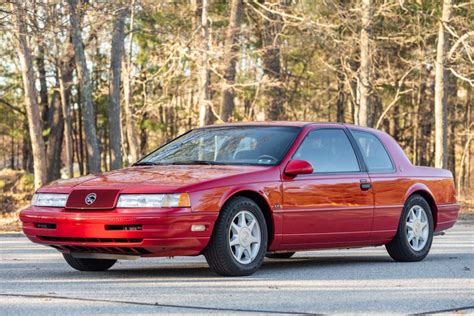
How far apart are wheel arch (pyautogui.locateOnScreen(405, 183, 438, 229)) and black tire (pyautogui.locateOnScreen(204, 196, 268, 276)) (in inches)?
110

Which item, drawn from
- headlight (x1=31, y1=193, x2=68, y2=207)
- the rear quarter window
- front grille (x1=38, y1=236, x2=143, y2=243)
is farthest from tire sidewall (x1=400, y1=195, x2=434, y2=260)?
headlight (x1=31, y1=193, x2=68, y2=207)

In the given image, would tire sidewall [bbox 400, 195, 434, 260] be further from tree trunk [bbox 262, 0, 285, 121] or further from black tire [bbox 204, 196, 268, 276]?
tree trunk [bbox 262, 0, 285, 121]

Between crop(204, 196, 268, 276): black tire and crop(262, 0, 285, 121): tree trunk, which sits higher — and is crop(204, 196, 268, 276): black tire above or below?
below

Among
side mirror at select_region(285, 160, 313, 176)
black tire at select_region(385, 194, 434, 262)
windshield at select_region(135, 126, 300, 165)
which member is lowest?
black tire at select_region(385, 194, 434, 262)

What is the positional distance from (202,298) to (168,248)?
1198 millimetres

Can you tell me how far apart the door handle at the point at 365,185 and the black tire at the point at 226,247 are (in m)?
1.81

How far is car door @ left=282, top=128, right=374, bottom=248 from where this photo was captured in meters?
10.2

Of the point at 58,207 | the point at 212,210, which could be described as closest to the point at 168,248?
the point at 212,210

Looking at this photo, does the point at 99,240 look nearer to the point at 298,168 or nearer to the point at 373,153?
the point at 298,168

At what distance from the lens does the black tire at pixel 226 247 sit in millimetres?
9320

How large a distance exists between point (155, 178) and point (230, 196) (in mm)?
700

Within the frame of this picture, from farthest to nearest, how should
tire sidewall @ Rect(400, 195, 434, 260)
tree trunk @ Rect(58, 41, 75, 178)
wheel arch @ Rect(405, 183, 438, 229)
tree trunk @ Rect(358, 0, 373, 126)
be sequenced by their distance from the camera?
1. tree trunk @ Rect(58, 41, 75, 178)
2. tree trunk @ Rect(358, 0, 373, 126)
3. wheel arch @ Rect(405, 183, 438, 229)
4. tire sidewall @ Rect(400, 195, 434, 260)

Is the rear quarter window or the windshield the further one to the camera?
the rear quarter window

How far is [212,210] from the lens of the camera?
9.28 m
